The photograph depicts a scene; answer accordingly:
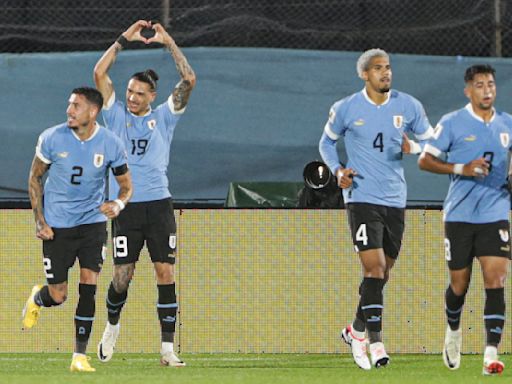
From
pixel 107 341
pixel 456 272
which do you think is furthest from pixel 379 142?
pixel 107 341

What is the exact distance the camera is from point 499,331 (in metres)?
10.4

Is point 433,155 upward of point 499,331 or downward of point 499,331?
upward

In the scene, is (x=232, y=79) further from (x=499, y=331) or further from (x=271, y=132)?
(x=499, y=331)

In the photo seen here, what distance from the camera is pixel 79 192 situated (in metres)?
11.0

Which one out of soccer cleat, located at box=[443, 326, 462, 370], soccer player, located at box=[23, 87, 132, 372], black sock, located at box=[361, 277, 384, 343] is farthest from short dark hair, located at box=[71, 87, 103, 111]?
soccer cleat, located at box=[443, 326, 462, 370]

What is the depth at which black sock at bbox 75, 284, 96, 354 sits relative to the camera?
36.1 ft

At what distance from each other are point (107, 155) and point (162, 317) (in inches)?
57.5

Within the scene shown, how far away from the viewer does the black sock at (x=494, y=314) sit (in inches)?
407

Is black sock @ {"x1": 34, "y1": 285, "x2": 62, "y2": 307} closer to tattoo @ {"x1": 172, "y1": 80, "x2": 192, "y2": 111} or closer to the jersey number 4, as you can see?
tattoo @ {"x1": 172, "y1": 80, "x2": 192, "y2": 111}

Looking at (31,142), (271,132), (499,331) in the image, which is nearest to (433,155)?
(499,331)

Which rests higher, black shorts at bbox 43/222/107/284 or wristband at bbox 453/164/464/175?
wristband at bbox 453/164/464/175

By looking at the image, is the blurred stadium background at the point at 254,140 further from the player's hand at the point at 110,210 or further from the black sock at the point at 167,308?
the player's hand at the point at 110,210

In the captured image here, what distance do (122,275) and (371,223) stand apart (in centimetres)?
203

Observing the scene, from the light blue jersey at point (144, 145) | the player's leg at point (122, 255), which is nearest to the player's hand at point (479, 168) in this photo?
the light blue jersey at point (144, 145)
